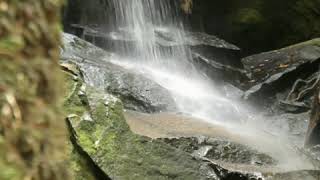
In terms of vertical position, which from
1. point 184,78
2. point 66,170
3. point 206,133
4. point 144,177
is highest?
point 66,170

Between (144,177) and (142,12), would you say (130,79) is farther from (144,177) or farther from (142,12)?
(142,12)

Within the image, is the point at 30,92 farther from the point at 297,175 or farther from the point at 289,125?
the point at 289,125

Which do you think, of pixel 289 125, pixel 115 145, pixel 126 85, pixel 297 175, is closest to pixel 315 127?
pixel 289 125

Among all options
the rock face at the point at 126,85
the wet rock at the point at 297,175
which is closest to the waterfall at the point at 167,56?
the rock face at the point at 126,85

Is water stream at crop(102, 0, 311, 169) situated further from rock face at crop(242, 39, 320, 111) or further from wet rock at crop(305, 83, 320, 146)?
rock face at crop(242, 39, 320, 111)

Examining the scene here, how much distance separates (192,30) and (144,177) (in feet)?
37.1

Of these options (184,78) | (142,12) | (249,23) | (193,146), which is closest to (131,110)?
(193,146)

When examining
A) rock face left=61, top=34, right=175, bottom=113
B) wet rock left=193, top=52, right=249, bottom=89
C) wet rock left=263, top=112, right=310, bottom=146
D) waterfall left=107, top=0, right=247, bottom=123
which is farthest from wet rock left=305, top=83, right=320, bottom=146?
wet rock left=193, top=52, right=249, bottom=89

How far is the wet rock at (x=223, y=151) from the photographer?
724 cm

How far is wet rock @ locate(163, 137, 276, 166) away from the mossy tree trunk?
209 inches

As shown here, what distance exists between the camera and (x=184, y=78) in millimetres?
13281

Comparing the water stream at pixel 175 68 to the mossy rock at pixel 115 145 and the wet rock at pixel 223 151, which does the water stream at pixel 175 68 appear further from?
the mossy rock at pixel 115 145

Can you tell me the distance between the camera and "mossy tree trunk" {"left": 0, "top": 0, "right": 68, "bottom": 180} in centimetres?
170

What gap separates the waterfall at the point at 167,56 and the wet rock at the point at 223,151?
9.14ft
